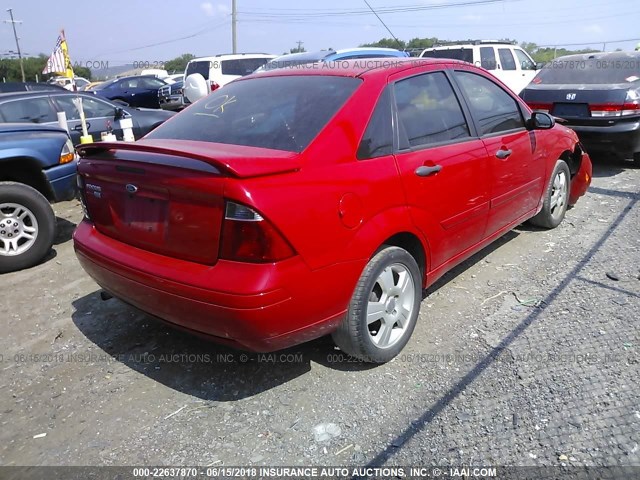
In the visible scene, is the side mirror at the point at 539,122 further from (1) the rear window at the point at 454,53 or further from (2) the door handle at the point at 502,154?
(1) the rear window at the point at 454,53

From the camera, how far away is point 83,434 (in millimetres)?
2613

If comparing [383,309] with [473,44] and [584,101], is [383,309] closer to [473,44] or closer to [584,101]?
[584,101]

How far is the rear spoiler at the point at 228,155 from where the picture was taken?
2369 millimetres

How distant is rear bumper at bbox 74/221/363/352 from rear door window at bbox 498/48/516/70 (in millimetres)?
13054

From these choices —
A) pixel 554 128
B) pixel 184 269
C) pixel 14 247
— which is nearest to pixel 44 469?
pixel 184 269

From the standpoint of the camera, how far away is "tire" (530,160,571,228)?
499 cm

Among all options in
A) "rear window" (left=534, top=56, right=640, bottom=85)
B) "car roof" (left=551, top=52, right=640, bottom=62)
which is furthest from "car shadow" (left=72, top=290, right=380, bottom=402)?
"car roof" (left=551, top=52, right=640, bottom=62)

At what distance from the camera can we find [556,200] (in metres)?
5.19

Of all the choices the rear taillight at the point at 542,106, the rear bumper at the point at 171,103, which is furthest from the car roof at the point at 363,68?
the rear bumper at the point at 171,103

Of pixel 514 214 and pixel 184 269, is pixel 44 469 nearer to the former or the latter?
pixel 184 269

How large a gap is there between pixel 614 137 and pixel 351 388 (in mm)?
5960

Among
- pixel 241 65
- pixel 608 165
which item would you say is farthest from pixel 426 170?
pixel 241 65

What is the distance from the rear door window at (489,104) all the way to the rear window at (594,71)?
161 inches

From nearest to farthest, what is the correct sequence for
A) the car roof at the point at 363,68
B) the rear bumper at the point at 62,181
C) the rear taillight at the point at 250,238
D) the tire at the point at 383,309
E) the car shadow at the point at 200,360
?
the rear taillight at the point at 250,238 → the tire at the point at 383,309 → the car shadow at the point at 200,360 → the car roof at the point at 363,68 → the rear bumper at the point at 62,181
